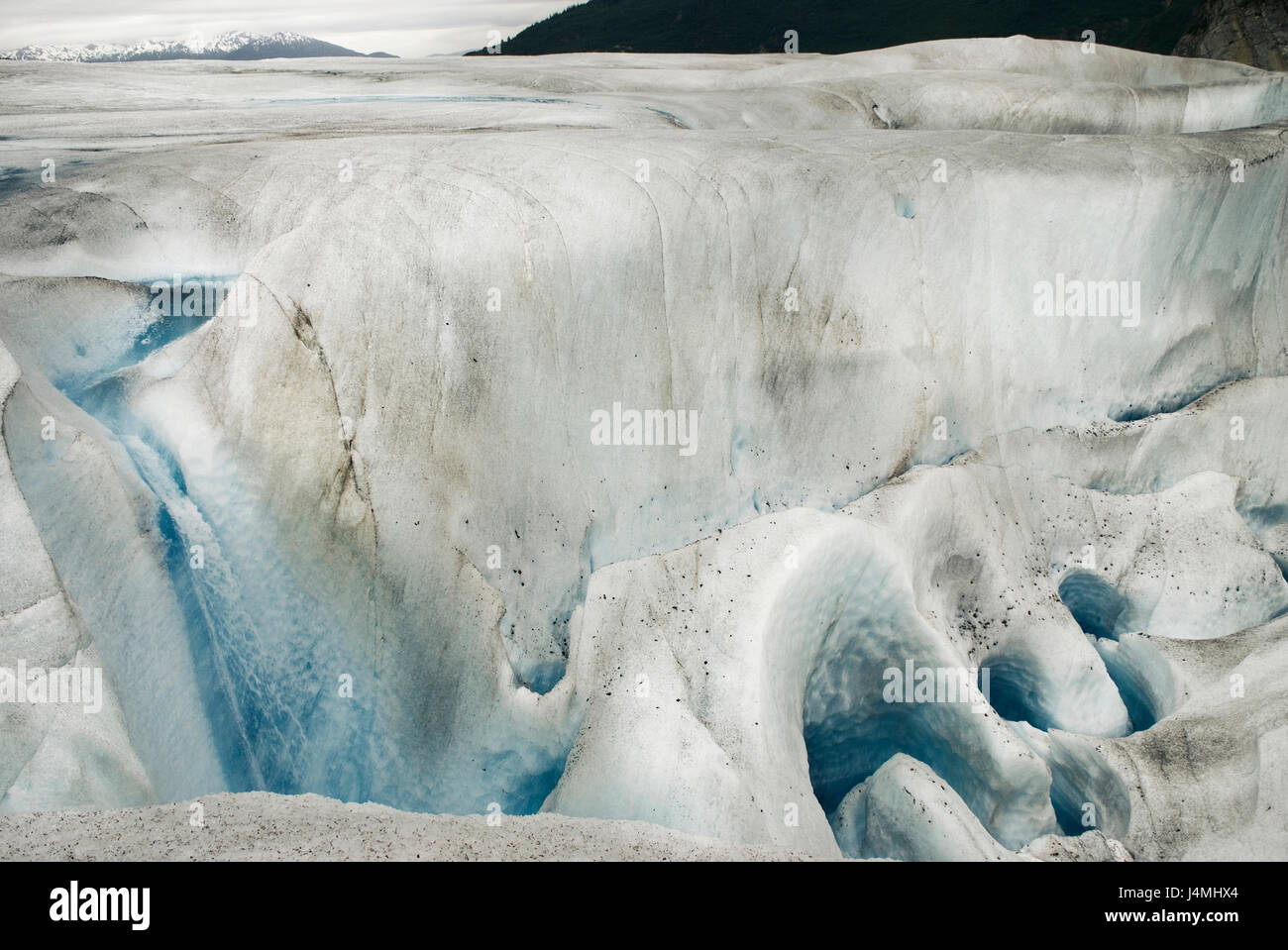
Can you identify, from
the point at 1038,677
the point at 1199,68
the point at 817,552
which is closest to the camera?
the point at 817,552

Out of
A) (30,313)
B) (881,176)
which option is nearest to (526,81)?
(881,176)

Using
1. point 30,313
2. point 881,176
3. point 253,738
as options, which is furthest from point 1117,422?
point 30,313

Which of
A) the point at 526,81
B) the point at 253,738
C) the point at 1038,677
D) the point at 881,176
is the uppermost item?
the point at 526,81

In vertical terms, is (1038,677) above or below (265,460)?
below
